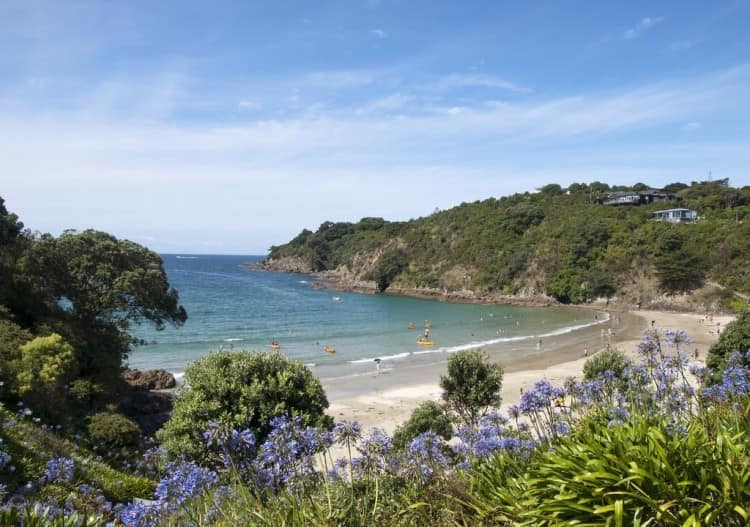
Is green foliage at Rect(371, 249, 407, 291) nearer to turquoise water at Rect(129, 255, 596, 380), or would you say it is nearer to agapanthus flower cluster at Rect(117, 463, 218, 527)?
turquoise water at Rect(129, 255, 596, 380)

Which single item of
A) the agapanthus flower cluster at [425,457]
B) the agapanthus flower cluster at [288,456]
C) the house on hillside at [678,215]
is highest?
the house on hillside at [678,215]

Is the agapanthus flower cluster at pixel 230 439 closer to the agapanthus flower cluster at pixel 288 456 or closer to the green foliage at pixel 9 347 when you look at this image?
the agapanthus flower cluster at pixel 288 456

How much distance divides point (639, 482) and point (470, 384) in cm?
1452

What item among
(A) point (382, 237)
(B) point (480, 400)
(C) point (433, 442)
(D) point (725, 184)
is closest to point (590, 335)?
(B) point (480, 400)

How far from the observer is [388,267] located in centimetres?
9562

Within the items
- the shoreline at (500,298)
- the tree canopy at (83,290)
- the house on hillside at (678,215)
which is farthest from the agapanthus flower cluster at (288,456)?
the house on hillside at (678,215)

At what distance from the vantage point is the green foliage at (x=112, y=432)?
13.9 m

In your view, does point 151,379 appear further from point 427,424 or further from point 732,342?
point 732,342

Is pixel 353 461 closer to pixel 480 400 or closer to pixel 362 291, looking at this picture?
pixel 480 400

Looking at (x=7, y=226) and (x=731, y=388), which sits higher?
(x=7, y=226)

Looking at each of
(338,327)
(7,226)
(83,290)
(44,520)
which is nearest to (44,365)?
(83,290)

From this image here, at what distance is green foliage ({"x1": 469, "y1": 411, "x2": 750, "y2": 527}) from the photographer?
3.41 meters

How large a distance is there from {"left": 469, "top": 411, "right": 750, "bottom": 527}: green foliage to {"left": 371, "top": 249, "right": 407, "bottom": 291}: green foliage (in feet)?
295

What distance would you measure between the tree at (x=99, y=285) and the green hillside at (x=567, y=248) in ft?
205
